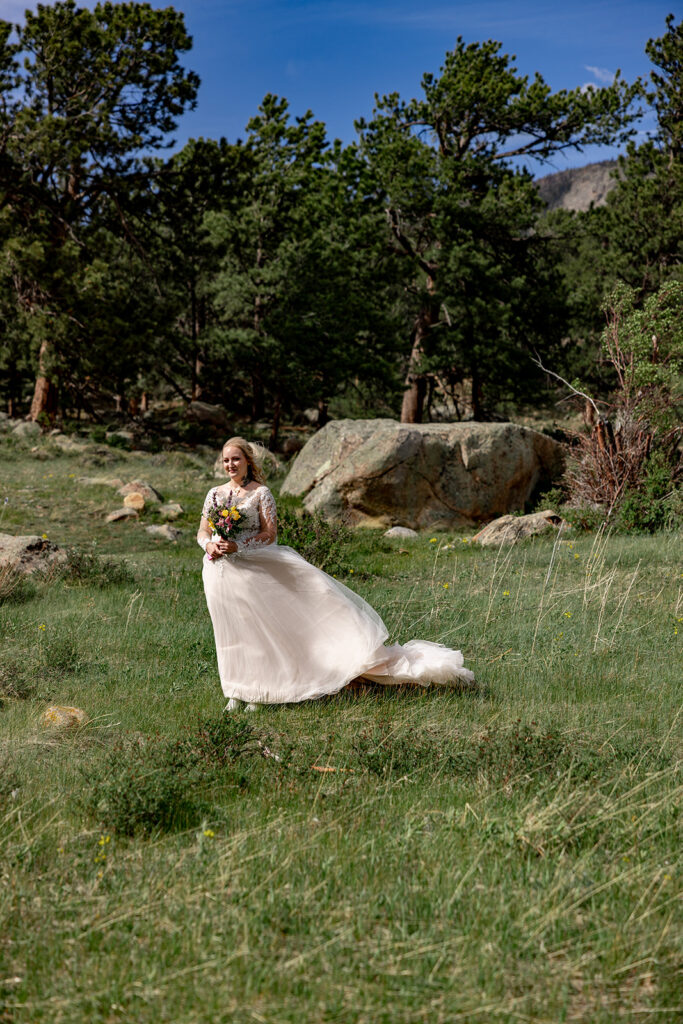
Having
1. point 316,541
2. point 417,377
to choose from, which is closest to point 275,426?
point 417,377

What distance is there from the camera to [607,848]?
147 inches

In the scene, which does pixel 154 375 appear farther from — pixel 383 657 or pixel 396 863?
pixel 396 863

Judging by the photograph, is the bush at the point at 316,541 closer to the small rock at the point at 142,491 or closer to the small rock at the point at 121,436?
the small rock at the point at 142,491

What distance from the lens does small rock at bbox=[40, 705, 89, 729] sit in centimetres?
518

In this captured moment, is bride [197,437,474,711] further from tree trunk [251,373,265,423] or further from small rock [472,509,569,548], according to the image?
tree trunk [251,373,265,423]

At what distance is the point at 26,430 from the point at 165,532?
10.8 metres

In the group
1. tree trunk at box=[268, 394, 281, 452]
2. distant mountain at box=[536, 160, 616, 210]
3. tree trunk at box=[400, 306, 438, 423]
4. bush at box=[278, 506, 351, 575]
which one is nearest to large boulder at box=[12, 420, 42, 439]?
tree trunk at box=[268, 394, 281, 452]

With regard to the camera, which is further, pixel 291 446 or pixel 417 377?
pixel 291 446

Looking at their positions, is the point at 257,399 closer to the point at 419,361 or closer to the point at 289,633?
the point at 419,361

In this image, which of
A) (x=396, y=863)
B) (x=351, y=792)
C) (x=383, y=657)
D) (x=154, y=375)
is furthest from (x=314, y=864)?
(x=154, y=375)

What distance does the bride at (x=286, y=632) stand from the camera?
5.71 m

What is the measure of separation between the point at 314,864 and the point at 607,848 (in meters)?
1.32

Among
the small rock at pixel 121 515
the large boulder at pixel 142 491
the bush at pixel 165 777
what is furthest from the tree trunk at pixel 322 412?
the bush at pixel 165 777

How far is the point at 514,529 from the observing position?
12258mm
